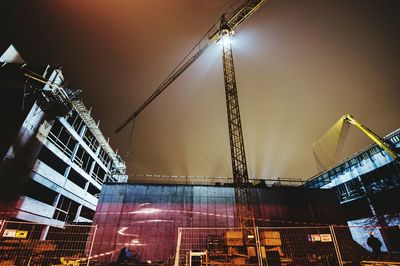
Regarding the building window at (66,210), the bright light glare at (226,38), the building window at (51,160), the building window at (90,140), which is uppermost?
the bright light glare at (226,38)

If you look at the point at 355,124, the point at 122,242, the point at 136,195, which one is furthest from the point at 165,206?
the point at 355,124

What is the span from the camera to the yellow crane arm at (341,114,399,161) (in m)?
24.0

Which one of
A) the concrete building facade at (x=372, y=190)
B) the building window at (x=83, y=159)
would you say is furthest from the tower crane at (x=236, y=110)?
the building window at (x=83, y=159)

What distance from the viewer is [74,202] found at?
32781 millimetres

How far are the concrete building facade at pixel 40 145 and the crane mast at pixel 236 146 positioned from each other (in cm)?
1376

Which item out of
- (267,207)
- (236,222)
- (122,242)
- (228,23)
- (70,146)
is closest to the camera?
(122,242)

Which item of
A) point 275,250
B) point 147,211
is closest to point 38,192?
point 147,211

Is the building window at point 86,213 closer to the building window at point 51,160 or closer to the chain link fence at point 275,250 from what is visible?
the building window at point 51,160

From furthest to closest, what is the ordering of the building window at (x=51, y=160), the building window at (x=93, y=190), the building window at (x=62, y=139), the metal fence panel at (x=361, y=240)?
the building window at (x=93, y=190), the building window at (x=62, y=139), the building window at (x=51, y=160), the metal fence panel at (x=361, y=240)

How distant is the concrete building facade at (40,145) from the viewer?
20.1 metres

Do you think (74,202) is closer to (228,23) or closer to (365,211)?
(228,23)

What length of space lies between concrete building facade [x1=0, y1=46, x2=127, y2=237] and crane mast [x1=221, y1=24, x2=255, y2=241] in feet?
45.1

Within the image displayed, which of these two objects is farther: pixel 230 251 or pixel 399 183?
pixel 399 183

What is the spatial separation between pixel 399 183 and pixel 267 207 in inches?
814
